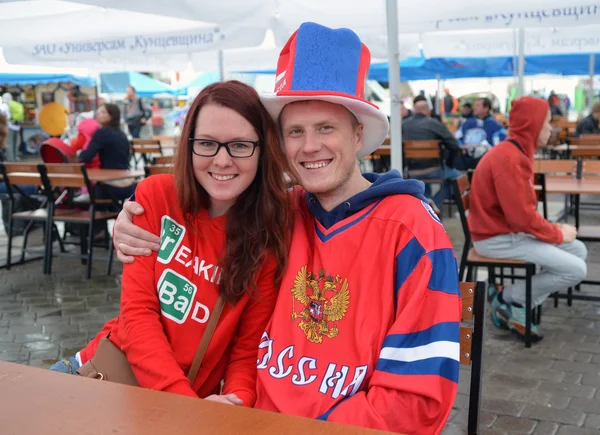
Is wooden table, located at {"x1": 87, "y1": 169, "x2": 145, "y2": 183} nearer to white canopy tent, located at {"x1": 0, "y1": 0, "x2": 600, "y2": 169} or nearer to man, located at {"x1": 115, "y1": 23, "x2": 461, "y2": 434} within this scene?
white canopy tent, located at {"x1": 0, "y1": 0, "x2": 600, "y2": 169}

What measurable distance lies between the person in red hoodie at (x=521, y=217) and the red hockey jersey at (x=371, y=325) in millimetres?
2604

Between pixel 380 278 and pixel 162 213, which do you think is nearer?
pixel 380 278

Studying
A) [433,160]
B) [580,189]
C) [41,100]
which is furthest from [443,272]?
[41,100]

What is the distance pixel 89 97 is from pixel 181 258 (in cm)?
1924

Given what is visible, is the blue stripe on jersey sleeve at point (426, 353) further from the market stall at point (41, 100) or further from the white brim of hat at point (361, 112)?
the market stall at point (41, 100)

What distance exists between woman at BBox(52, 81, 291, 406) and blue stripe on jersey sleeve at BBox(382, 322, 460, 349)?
1.55 ft

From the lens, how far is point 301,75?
6.32 feet

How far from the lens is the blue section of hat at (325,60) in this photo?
191 centimetres

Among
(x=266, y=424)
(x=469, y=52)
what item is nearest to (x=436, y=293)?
(x=266, y=424)

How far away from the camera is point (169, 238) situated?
2121 mm

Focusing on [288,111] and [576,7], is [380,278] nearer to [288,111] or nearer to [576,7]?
[288,111]

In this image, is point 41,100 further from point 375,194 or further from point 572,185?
point 375,194

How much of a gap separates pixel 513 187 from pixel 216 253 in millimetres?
2783

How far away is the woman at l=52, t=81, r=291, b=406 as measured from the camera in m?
2.05
